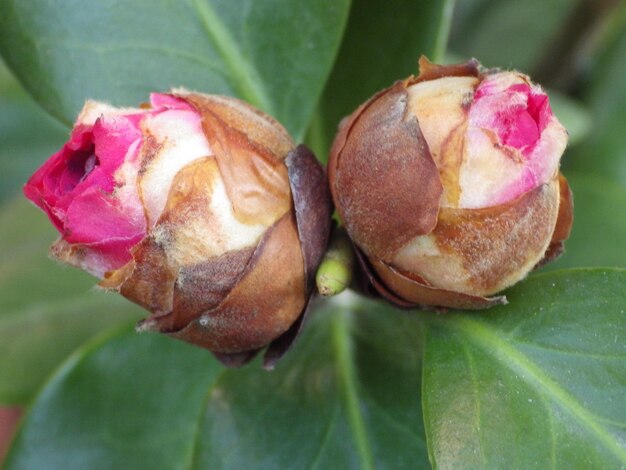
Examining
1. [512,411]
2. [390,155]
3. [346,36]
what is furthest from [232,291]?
[346,36]

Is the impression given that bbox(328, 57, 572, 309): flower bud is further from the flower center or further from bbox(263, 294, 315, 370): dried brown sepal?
the flower center

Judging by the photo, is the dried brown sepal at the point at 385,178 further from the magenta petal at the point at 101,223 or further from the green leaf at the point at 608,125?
the green leaf at the point at 608,125

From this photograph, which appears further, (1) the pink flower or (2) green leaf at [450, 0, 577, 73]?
(2) green leaf at [450, 0, 577, 73]

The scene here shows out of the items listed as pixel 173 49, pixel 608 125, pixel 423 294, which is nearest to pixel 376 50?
pixel 173 49

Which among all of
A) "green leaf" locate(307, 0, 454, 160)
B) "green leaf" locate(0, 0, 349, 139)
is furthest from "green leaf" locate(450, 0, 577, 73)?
"green leaf" locate(0, 0, 349, 139)

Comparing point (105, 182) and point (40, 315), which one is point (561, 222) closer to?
point (105, 182)

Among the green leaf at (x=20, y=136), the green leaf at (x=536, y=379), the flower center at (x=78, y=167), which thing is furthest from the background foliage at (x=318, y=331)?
the flower center at (x=78, y=167)
